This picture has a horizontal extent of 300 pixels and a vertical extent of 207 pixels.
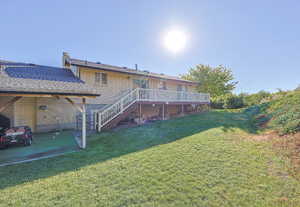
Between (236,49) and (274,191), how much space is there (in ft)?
51.6

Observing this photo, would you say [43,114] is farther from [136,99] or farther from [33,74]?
[136,99]

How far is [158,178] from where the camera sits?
370cm

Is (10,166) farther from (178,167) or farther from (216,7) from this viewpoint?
(216,7)

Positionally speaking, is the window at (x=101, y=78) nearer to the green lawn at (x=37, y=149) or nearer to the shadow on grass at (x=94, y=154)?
the shadow on grass at (x=94, y=154)

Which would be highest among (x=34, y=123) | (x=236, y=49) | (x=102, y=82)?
(x=236, y=49)

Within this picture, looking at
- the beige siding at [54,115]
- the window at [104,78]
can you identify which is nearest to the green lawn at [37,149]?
the beige siding at [54,115]

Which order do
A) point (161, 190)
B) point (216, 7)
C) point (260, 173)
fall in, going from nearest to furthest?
point (161, 190), point (260, 173), point (216, 7)

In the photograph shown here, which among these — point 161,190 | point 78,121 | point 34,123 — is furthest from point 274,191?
point 34,123

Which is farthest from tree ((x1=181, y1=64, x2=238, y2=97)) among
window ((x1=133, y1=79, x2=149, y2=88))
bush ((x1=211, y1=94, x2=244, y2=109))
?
window ((x1=133, y1=79, x2=149, y2=88))

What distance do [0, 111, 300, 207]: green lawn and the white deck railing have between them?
2.89 m

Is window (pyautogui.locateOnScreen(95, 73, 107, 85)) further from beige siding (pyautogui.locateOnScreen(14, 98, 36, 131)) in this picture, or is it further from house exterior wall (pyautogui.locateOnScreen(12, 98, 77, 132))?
beige siding (pyautogui.locateOnScreen(14, 98, 36, 131))

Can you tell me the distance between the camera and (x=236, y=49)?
49.6ft

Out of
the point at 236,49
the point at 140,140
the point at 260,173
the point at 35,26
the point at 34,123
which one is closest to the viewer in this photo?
the point at 260,173

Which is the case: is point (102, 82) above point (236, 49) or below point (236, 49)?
below
